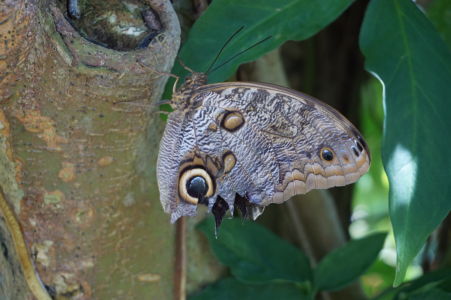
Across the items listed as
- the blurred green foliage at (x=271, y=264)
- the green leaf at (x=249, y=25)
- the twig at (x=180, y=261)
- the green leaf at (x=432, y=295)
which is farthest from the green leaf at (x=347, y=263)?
the green leaf at (x=249, y=25)

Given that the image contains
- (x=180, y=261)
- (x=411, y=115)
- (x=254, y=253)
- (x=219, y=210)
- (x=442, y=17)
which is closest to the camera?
(x=411, y=115)

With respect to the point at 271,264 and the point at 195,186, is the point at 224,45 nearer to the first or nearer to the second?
the point at 195,186

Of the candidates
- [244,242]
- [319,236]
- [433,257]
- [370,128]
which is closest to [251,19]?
[244,242]

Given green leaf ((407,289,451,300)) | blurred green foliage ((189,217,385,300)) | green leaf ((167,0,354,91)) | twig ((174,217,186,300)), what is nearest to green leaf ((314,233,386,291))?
blurred green foliage ((189,217,385,300))

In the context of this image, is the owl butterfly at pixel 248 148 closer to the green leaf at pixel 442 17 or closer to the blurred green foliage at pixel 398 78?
the blurred green foliage at pixel 398 78

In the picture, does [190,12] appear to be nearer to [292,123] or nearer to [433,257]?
[292,123]

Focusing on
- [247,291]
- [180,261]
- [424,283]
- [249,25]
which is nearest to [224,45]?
[249,25]

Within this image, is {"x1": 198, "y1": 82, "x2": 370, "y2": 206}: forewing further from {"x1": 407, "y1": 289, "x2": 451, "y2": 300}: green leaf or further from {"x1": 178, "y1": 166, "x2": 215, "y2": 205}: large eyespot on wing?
{"x1": 407, "y1": 289, "x2": 451, "y2": 300}: green leaf
